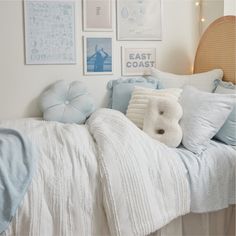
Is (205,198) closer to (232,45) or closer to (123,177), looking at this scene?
(123,177)

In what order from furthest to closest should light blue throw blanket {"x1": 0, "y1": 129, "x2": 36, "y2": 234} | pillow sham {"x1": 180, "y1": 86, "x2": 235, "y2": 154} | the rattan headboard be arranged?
the rattan headboard, pillow sham {"x1": 180, "y1": 86, "x2": 235, "y2": 154}, light blue throw blanket {"x1": 0, "y1": 129, "x2": 36, "y2": 234}

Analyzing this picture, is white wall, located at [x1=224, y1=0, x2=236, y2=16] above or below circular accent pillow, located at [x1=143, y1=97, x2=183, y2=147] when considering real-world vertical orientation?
above

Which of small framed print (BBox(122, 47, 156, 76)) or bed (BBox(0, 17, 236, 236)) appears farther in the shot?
small framed print (BBox(122, 47, 156, 76))

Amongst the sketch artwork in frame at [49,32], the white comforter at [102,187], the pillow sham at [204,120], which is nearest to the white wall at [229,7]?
the pillow sham at [204,120]

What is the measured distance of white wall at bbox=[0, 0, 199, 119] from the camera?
2559 millimetres

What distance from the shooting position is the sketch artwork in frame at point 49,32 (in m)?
2.56

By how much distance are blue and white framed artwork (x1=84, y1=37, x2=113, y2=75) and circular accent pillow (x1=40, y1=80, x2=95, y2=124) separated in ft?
0.67

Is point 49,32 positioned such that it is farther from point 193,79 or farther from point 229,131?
point 229,131

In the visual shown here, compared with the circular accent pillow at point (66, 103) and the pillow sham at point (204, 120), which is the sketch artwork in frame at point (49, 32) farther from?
the pillow sham at point (204, 120)

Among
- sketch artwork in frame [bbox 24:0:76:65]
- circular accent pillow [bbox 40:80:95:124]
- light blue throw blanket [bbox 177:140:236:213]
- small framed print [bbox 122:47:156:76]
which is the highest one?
sketch artwork in frame [bbox 24:0:76:65]

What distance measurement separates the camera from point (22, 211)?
4.71 feet

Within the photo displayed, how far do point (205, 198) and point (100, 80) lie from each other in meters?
1.39

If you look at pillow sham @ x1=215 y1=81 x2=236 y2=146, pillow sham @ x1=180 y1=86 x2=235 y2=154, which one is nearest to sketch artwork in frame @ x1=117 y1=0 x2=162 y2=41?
pillow sham @ x1=180 y1=86 x2=235 y2=154

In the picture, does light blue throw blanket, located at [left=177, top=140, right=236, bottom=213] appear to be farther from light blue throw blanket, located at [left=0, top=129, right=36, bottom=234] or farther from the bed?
light blue throw blanket, located at [left=0, top=129, right=36, bottom=234]
